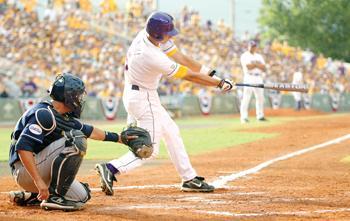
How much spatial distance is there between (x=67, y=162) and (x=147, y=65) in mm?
1760

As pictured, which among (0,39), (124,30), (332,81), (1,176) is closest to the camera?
(1,176)

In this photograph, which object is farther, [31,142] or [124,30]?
[124,30]

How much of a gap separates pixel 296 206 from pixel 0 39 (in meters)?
21.4

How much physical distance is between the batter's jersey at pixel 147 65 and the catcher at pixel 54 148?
131 centimetres

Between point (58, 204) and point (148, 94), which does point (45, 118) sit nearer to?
point (58, 204)

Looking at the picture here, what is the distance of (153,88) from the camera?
324 inches

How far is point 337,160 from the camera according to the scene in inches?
474

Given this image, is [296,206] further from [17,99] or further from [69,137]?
[17,99]

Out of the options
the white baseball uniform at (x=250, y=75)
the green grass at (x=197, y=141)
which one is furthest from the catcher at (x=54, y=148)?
the white baseball uniform at (x=250, y=75)

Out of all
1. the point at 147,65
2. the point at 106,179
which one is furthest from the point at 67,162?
the point at 147,65

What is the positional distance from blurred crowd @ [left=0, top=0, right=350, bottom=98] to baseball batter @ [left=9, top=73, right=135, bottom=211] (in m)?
18.8

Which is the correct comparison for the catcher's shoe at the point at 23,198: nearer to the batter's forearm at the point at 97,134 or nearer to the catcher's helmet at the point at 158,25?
the batter's forearm at the point at 97,134

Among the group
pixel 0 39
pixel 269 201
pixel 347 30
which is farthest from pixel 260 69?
pixel 347 30

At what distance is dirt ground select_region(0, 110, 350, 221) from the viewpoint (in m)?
6.46
